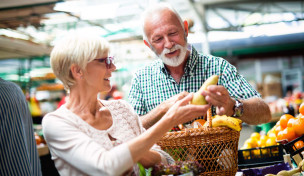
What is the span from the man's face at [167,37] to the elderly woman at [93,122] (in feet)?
2.10

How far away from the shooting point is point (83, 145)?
1309 mm

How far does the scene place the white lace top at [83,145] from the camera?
4.17 ft

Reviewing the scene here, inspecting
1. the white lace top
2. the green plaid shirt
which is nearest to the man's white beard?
the green plaid shirt

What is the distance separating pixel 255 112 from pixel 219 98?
1.99 feet

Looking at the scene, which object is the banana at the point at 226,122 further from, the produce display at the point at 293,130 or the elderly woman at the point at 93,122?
the produce display at the point at 293,130

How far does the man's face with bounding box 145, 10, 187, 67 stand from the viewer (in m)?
2.18

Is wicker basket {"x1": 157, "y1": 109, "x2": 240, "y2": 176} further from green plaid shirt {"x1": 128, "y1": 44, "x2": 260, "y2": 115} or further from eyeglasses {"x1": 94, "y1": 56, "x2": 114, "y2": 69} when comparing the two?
green plaid shirt {"x1": 128, "y1": 44, "x2": 260, "y2": 115}

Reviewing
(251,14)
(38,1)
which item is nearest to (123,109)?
(38,1)

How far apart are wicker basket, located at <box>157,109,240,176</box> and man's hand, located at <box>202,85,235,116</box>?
0.10 meters

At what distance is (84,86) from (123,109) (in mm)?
286

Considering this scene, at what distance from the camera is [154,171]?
4.69 feet

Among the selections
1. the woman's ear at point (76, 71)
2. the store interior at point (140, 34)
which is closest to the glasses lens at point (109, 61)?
the woman's ear at point (76, 71)

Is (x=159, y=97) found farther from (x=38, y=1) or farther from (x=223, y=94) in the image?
(x=38, y=1)

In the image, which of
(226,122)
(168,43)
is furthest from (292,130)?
(168,43)
